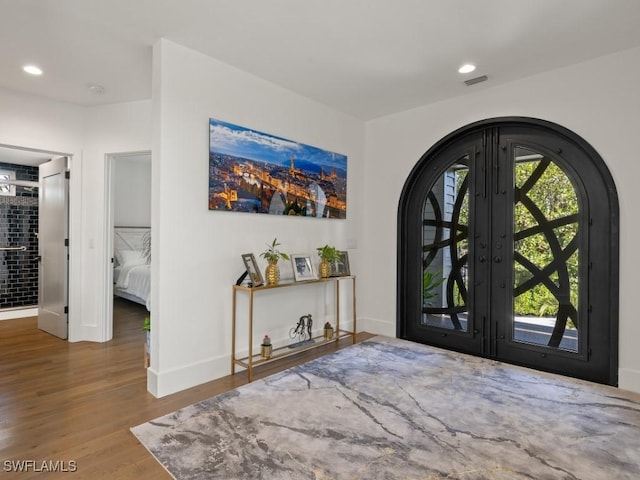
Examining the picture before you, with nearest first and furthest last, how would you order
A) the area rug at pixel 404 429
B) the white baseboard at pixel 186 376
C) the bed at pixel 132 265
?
the area rug at pixel 404 429, the white baseboard at pixel 186 376, the bed at pixel 132 265

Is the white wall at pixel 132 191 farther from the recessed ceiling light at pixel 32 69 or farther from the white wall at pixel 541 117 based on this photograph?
the white wall at pixel 541 117

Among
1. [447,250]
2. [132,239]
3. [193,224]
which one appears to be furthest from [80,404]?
[132,239]

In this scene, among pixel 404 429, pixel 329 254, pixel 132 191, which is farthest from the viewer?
pixel 132 191

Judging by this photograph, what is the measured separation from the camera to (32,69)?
10.6ft

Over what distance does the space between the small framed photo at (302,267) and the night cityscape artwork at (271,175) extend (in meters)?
0.45

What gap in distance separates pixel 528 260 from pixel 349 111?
2467 millimetres

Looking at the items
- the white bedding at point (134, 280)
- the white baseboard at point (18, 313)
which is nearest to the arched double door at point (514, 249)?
the white bedding at point (134, 280)

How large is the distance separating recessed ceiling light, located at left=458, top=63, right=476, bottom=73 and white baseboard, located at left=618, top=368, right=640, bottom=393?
2724 mm

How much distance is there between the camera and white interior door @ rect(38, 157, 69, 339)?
419 cm

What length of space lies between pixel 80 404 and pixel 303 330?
1.95 metres

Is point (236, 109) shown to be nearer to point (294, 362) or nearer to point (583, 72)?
point (294, 362)

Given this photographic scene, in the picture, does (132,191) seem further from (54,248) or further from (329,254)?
(329,254)

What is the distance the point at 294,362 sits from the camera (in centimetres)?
343

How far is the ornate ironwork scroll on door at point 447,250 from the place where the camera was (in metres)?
3.82
